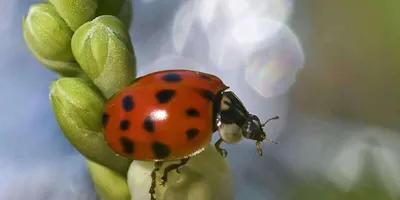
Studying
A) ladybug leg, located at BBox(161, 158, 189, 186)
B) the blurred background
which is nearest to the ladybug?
ladybug leg, located at BBox(161, 158, 189, 186)

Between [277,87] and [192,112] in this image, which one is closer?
[192,112]

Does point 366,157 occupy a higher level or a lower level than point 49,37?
lower

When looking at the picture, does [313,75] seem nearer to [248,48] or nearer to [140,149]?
[248,48]

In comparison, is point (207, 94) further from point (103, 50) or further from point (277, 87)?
point (277, 87)

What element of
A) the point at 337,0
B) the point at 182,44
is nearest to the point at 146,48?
the point at 182,44

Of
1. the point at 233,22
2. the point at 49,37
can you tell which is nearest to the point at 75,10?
the point at 49,37

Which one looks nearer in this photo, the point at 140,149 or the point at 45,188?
the point at 140,149
